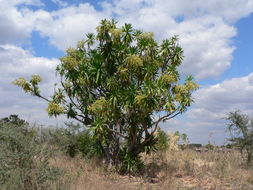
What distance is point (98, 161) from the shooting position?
55.4 ft

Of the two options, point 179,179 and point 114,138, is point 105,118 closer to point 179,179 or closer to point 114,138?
point 114,138

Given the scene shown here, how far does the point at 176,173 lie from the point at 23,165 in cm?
848

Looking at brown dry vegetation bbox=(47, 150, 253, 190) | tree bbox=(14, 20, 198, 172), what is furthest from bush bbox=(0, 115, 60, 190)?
tree bbox=(14, 20, 198, 172)

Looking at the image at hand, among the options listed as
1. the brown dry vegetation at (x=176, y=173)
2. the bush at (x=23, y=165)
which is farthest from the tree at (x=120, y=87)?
the bush at (x=23, y=165)

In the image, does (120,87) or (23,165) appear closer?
(23,165)

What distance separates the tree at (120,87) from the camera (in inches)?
570

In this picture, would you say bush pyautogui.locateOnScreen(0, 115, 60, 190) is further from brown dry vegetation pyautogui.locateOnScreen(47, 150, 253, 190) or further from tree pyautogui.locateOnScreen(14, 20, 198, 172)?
tree pyautogui.locateOnScreen(14, 20, 198, 172)

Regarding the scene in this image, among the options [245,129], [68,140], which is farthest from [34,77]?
[245,129]

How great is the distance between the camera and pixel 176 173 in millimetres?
15102

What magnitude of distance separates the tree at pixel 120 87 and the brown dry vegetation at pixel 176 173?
1279 mm

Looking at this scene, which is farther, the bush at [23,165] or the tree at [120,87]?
the tree at [120,87]

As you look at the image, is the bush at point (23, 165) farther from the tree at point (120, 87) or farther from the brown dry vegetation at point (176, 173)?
the tree at point (120, 87)

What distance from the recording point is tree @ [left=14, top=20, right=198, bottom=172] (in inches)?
570

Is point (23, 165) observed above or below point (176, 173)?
above
